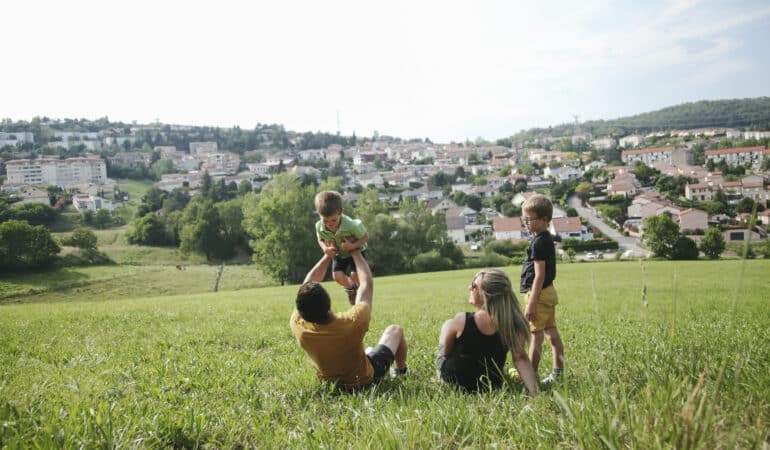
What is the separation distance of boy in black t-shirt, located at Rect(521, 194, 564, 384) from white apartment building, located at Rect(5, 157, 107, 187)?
Result: 487 ft

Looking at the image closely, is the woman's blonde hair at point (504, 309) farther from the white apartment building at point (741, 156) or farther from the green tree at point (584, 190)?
the green tree at point (584, 190)

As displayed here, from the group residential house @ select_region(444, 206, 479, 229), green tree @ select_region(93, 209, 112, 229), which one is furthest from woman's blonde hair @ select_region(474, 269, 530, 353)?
residential house @ select_region(444, 206, 479, 229)

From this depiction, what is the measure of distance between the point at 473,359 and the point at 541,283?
1.18 metres

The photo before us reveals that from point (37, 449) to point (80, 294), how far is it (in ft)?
154

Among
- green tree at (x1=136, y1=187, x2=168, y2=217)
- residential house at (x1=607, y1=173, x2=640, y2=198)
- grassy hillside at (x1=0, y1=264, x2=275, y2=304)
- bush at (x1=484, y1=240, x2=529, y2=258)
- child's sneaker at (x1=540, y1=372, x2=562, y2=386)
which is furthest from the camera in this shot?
residential house at (x1=607, y1=173, x2=640, y2=198)

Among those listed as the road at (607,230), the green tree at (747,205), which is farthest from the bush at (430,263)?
the green tree at (747,205)

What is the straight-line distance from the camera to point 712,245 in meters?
47.9

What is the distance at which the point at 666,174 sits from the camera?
13712cm

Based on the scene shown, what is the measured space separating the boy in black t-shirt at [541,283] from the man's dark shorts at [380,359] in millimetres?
1349

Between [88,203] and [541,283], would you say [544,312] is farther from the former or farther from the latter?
[88,203]

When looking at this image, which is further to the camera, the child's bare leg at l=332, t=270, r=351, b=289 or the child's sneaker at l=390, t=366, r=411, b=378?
the child's bare leg at l=332, t=270, r=351, b=289

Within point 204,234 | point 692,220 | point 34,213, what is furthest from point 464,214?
point 34,213

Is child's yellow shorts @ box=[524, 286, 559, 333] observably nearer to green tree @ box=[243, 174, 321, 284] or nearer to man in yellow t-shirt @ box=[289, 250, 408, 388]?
man in yellow t-shirt @ box=[289, 250, 408, 388]

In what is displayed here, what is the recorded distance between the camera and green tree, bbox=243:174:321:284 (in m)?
48.8
